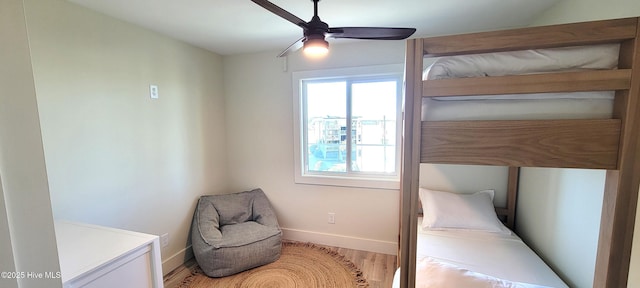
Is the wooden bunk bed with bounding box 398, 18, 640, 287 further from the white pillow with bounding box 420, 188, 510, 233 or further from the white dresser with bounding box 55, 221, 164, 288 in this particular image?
the white dresser with bounding box 55, 221, 164, 288

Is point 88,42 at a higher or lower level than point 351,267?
higher

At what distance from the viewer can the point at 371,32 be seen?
4.80 ft

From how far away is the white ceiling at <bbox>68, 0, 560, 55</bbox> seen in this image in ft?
5.50

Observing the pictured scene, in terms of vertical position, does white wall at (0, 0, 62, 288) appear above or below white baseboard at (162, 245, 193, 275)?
above

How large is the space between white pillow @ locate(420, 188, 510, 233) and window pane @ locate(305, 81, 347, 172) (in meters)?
0.97

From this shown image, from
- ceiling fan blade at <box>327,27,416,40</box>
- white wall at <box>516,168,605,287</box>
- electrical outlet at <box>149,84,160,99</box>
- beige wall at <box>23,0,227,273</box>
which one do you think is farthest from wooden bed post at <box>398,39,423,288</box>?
electrical outlet at <box>149,84,160,99</box>

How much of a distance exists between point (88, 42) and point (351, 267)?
2.69 metres

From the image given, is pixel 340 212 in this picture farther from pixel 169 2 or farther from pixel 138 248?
pixel 169 2

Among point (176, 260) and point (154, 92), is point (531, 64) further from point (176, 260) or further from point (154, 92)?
point (176, 260)

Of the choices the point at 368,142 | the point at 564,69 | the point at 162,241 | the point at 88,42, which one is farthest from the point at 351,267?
the point at 88,42

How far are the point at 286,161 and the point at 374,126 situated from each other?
3.43ft

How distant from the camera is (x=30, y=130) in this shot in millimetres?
538

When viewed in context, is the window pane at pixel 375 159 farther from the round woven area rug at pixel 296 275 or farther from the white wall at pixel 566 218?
the white wall at pixel 566 218

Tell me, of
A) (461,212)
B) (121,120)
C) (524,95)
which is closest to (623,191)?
(524,95)
